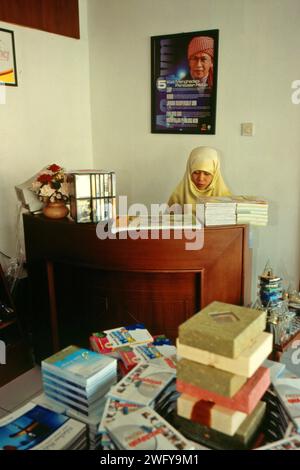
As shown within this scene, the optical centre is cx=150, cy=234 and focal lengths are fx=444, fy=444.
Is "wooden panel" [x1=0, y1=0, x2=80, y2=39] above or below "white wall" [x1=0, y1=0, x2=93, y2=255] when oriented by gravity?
above

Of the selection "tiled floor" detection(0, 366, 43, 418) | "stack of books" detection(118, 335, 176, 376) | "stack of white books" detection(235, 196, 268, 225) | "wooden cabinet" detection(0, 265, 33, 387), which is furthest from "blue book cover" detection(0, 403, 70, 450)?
"wooden cabinet" detection(0, 265, 33, 387)

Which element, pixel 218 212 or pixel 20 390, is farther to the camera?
pixel 20 390

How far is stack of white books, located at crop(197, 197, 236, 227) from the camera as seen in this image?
2.56 meters

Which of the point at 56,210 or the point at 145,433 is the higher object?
the point at 56,210

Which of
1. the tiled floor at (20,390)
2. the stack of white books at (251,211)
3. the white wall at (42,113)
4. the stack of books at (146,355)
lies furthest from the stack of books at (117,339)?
the white wall at (42,113)

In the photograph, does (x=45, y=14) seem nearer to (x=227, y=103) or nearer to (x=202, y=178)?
(x=227, y=103)

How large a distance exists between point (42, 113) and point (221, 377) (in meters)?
3.45

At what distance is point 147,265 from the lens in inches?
102

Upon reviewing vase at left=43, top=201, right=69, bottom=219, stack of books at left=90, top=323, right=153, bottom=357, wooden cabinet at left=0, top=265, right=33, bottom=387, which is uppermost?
vase at left=43, top=201, right=69, bottom=219

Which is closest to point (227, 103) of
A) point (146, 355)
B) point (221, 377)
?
point (146, 355)

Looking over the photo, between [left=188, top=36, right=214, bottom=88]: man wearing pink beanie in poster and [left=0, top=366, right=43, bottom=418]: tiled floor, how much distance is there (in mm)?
2785

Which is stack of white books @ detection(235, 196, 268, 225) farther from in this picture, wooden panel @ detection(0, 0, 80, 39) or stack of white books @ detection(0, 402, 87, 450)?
wooden panel @ detection(0, 0, 80, 39)

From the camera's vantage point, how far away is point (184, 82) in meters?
4.05
